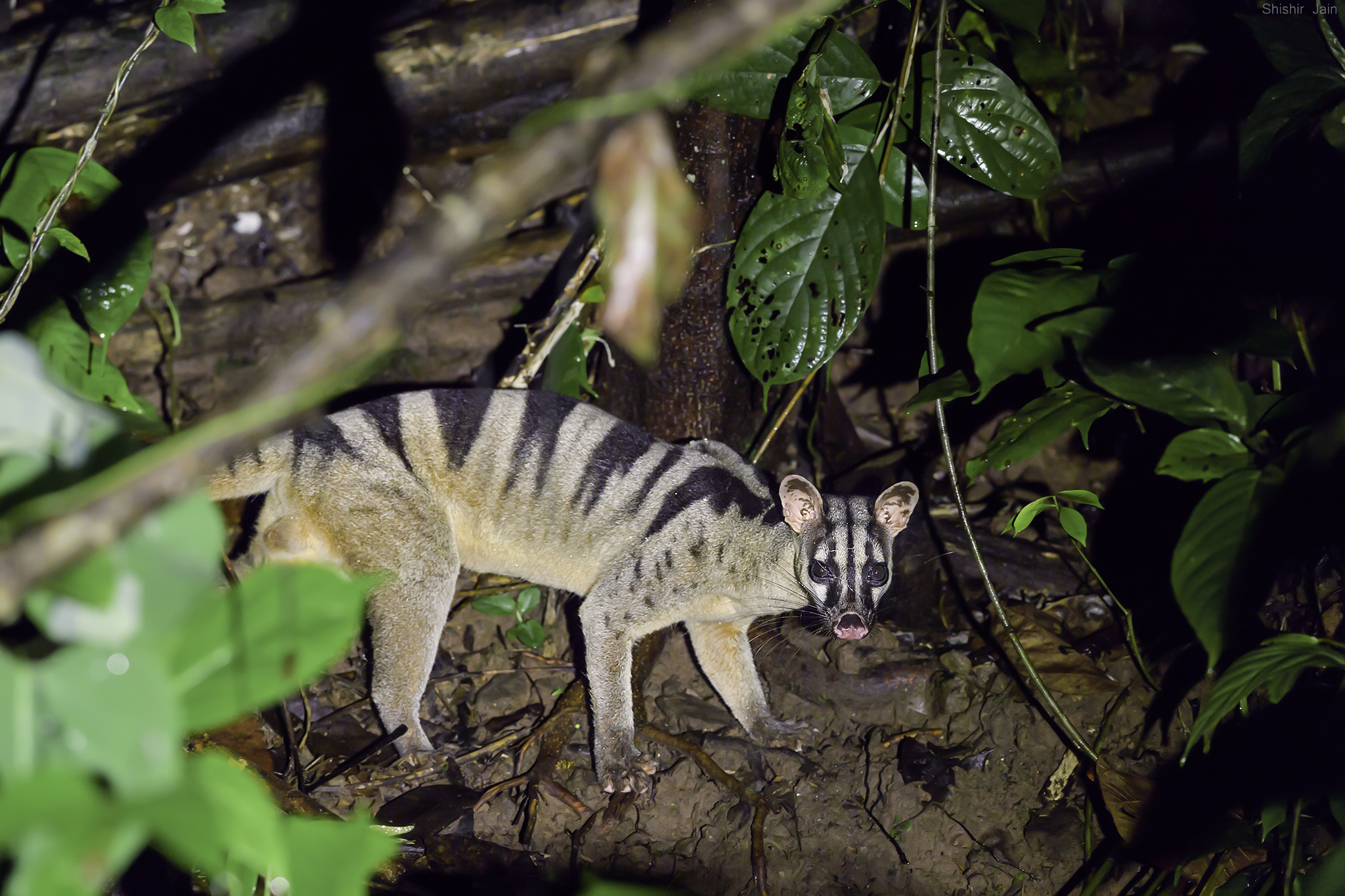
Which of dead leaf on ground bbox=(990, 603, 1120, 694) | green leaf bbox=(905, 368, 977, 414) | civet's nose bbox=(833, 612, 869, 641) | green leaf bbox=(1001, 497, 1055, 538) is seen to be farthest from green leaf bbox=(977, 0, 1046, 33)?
dead leaf on ground bbox=(990, 603, 1120, 694)

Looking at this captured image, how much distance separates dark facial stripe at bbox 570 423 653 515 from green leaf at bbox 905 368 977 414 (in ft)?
4.49

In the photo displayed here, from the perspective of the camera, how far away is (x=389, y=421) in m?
3.78

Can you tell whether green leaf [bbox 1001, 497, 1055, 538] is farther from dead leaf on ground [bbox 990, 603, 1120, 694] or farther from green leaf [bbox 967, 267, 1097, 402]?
dead leaf on ground [bbox 990, 603, 1120, 694]

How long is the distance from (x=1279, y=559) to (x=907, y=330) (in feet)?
10.4

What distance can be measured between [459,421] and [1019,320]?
2327 mm

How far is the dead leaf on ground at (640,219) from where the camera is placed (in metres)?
0.85

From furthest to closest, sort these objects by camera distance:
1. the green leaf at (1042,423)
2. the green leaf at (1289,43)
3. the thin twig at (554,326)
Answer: the thin twig at (554,326)
the green leaf at (1289,43)
the green leaf at (1042,423)

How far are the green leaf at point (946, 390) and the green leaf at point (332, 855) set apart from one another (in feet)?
7.44

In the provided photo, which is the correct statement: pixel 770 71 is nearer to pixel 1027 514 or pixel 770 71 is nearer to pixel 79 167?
pixel 1027 514

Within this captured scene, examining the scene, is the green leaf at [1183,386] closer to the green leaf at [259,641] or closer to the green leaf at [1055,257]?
the green leaf at [1055,257]

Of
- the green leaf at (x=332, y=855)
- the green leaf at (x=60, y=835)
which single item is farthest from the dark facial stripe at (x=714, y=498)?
the green leaf at (x=60, y=835)

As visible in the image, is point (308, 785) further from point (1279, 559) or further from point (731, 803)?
point (1279, 559)

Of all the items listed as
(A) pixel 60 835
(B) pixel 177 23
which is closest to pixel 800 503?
(B) pixel 177 23

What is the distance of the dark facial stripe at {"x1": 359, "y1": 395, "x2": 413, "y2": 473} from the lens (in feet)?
12.2
